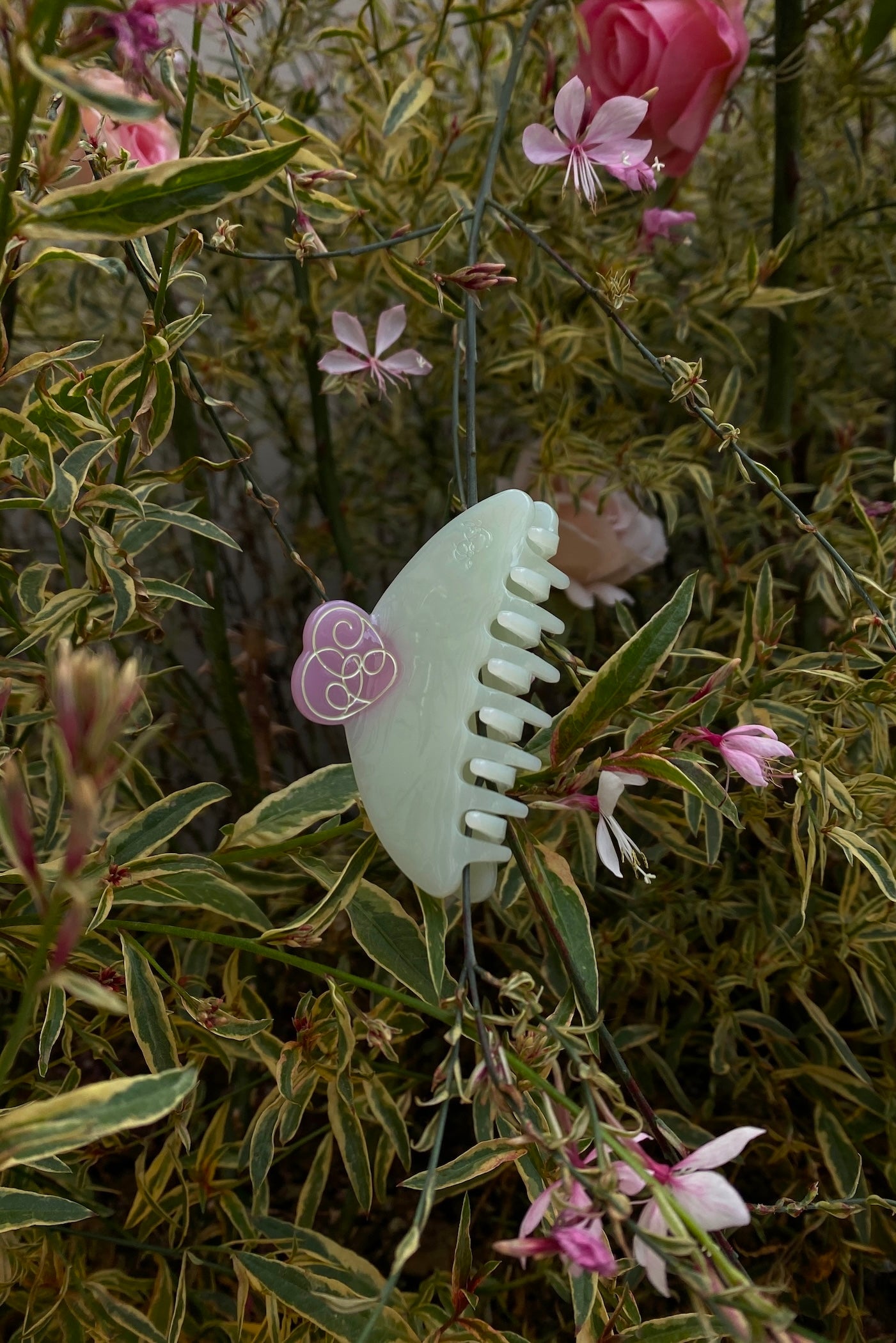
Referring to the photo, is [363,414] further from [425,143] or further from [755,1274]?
[755,1274]

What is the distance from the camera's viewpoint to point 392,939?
438mm

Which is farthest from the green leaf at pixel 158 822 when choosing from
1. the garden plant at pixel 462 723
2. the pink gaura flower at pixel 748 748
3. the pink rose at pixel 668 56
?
the pink rose at pixel 668 56

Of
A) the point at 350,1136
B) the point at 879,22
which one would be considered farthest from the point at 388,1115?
the point at 879,22

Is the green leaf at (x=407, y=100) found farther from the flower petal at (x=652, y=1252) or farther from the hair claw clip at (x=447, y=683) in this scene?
the flower petal at (x=652, y=1252)

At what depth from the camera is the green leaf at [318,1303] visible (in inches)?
15.4

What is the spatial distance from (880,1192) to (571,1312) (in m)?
0.21

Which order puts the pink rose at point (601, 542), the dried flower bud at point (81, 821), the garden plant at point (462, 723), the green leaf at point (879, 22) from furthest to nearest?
1. the pink rose at point (601, 542)
2. the green leaf at point (879, 22)
3. the garden plant at point (462, 723)
4. the dried flower bud at point (81, 821)

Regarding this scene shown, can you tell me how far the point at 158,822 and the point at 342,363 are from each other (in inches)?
9.9

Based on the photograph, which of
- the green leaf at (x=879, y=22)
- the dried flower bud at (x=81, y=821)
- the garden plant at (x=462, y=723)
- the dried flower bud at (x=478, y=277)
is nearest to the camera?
the dried flower bud at (x=81, y=821)

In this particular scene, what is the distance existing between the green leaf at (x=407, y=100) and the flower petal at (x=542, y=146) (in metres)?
0.11

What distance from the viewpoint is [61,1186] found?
1.67 ft

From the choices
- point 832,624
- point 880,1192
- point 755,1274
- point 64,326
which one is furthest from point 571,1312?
point 64,326

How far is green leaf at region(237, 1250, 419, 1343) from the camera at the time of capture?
392mm

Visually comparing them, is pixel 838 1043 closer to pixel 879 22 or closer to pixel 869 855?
pixel 869 855
